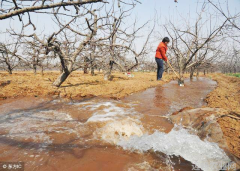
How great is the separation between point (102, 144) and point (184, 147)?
37.9 inches

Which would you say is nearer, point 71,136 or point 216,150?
point 216,150

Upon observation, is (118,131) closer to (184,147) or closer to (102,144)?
(102,144)

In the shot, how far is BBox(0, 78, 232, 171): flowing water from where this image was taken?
4.32ft

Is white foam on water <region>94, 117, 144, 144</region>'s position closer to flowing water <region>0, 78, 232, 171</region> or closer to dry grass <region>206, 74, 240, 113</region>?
flowing water <region>0, 78, 232, 171</region>

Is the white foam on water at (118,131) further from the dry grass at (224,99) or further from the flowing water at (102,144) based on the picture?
the dry grass at (224,99)

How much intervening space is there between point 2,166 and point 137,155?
1284 millimetres

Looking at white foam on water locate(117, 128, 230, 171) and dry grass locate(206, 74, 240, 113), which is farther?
dry grass locate(206, 74, 240, 113)

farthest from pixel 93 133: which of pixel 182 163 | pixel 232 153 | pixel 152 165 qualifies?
pixel 232 153

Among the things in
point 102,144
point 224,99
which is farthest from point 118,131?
point 224,99

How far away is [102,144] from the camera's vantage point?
1.67 metres

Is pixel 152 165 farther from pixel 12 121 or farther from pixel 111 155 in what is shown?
pixel 12 121

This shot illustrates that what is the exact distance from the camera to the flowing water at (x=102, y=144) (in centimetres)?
132

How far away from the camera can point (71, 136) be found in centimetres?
184

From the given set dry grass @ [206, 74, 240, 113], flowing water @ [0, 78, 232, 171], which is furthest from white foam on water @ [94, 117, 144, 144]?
dry grass @ [206, 74, 240, 113]
